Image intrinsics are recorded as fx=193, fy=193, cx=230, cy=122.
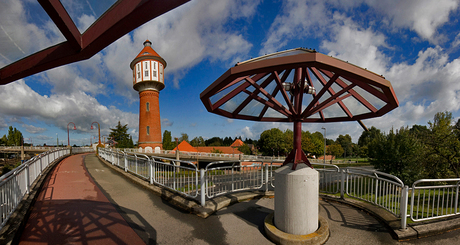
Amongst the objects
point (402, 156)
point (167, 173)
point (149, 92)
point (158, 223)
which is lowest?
point (402, 156)

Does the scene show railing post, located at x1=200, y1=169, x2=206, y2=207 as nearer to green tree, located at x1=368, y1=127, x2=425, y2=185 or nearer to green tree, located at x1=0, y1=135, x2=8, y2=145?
green tree, located at x1=368, y1=127, x2=425, y2=185

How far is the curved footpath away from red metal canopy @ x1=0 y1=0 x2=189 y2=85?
10.2ft

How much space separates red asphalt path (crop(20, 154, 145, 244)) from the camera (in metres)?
3.53

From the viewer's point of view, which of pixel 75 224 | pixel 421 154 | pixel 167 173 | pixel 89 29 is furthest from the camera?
pixel 421 154

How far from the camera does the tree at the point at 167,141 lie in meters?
52.8

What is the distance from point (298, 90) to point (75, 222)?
5764 millimetres

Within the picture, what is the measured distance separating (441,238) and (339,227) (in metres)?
1.72

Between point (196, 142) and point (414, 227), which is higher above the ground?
point (414, 227)

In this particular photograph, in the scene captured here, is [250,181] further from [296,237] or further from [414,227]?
[414,227]

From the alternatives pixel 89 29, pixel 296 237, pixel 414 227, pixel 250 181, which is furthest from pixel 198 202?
pixel 414 227

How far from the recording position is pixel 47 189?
6.64 m

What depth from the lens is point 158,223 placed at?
4223mm

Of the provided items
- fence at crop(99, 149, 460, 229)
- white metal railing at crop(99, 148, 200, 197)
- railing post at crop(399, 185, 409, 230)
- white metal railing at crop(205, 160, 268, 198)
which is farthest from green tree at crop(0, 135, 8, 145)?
railing post at crop(399, 185, 409, 230)

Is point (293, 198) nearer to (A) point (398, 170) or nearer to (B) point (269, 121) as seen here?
(B) point (269, 121)
